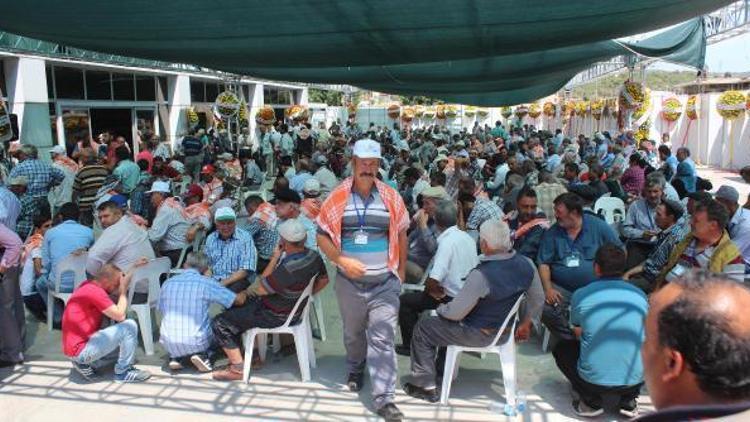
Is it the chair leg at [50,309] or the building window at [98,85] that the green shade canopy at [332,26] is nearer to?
the chair leg at [50,309]

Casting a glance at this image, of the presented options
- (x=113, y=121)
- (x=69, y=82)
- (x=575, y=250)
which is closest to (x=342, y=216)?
(x=575, y=250)

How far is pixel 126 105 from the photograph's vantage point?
709 inches

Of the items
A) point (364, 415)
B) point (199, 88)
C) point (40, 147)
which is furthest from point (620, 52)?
point (199, 88)

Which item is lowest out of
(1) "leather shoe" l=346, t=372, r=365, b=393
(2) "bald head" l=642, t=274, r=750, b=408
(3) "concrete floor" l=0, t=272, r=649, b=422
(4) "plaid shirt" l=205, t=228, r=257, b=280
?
(3) "concrete floor" l=0, t=272, r=649, b=422

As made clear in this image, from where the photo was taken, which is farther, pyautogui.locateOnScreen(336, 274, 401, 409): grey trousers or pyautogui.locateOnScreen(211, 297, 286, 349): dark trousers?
pyautogui.locateOnScreen(211, 297, 286, 349): dark trousers

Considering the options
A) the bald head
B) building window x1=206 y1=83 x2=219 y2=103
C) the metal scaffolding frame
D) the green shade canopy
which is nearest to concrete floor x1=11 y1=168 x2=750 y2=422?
the green shade canopy

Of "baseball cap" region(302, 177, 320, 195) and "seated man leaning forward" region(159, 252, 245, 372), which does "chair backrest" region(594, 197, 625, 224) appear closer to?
"baseball cap" region(302, 177, 320, 195)

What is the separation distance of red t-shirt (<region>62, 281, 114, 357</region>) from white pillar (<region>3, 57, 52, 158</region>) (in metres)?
10.9

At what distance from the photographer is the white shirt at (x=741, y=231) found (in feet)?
12.4

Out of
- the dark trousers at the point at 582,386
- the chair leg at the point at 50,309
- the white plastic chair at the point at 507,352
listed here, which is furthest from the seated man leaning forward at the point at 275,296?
the chair leg at the point at 50,309

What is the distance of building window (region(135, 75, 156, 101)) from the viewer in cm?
1875

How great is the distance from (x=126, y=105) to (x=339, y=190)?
16.5 metres

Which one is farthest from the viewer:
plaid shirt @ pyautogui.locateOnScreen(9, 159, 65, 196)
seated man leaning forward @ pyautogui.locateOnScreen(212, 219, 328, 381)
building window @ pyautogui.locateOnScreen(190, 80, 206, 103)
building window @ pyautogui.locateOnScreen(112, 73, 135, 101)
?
building window @ pyautogui.locateOnScreen(190, 80, 206, 103)

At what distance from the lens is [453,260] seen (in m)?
3.84
